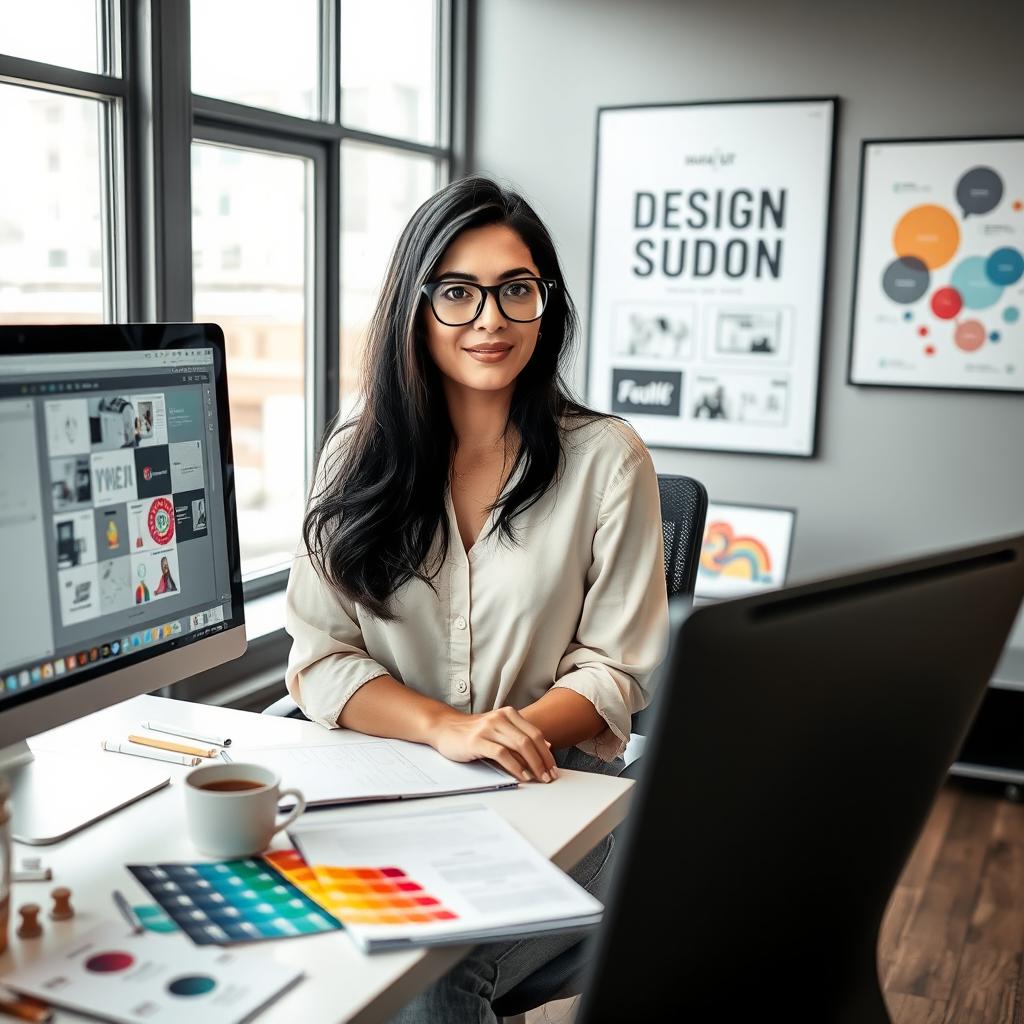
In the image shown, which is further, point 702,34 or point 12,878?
point 702,34

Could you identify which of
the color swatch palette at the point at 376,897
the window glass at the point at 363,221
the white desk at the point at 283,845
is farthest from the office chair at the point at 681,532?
the window glass at the point at 363,221

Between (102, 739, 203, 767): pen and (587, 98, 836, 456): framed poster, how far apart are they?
2746mm

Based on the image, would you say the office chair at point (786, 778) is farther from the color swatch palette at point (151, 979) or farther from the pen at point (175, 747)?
the pen at point (175, 747)

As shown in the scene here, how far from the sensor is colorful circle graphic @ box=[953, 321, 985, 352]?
3.55 meters

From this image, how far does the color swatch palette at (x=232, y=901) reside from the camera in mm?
984

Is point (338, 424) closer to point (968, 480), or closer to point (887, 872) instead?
point (887, 872)

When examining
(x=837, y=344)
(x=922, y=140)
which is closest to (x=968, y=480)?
(x=837, y=344)

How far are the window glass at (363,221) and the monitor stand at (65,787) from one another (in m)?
2.21

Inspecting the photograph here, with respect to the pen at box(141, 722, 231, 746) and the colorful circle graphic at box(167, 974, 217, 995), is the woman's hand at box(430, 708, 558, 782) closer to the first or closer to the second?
the pen at box(141, 722, 231, 746)

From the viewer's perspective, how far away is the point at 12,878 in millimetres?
1075

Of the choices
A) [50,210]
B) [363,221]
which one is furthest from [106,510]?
[363,221]

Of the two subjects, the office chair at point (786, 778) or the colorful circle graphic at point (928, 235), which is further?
the colorful circle graphic at point (928, 235)

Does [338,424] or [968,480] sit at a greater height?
[338,424]

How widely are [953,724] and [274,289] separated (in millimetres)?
2692
